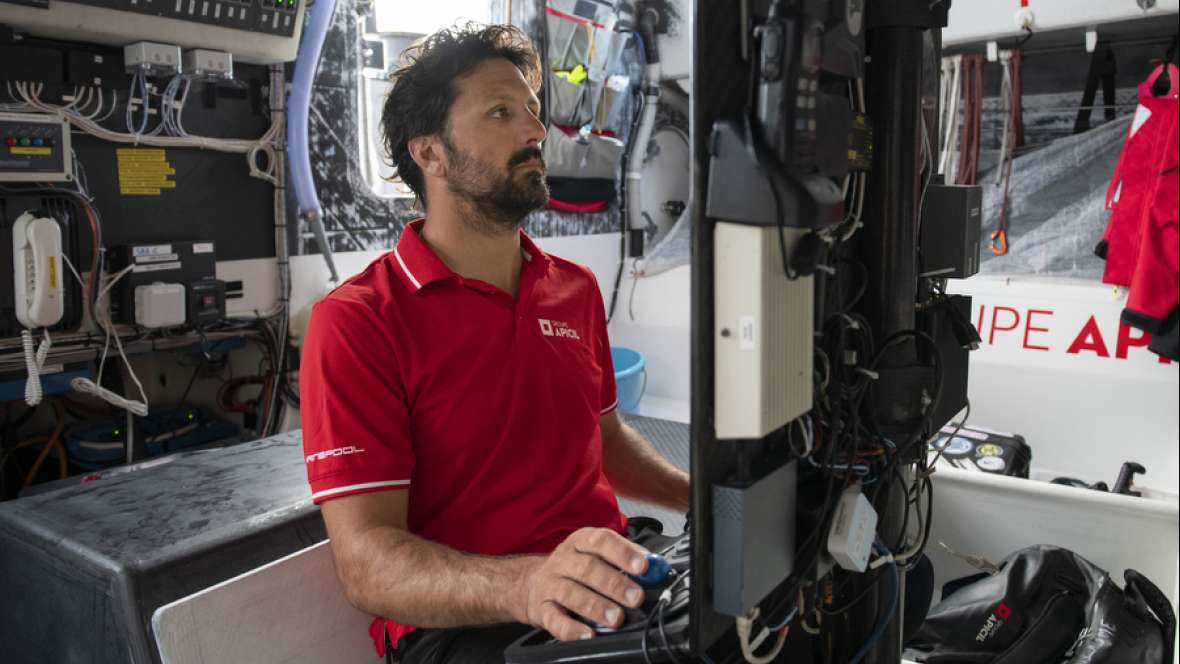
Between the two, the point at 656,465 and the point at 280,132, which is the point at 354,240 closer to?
the point at 280,132

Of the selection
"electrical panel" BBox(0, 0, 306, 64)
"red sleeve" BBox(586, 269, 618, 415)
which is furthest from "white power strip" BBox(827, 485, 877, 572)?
"electrical panel" BBox(0, 0, 306, 64)

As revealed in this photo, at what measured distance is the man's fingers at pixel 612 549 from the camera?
0.94 meters

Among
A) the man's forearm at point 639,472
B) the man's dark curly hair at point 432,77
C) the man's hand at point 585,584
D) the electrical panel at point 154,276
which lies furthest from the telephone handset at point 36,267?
the man's hand at point 585,584

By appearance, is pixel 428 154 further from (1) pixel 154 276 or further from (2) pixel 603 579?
(1) pixel 154 276

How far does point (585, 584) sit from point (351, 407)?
0.59m

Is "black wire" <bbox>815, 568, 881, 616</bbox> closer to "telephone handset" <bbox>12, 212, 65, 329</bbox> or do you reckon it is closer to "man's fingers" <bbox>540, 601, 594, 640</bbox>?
"man's fingers" <bbox>540, 601, 594, 640</bbox>

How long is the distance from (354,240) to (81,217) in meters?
1.05

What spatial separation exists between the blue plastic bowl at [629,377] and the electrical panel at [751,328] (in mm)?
3020

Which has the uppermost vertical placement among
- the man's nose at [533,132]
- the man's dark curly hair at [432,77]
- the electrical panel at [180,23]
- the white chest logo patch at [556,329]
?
the electrical panel at [180,23]

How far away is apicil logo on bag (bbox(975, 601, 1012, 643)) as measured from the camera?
2016 mm

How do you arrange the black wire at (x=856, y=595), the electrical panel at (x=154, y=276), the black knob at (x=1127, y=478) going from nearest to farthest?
the black wire at (x=856, y=595) → the electrical panel at (x=154, y=276) → the black knob at (x=1127, y=478)

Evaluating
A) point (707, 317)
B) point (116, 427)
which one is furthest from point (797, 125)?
point (116, 427)

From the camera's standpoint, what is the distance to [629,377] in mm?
3982

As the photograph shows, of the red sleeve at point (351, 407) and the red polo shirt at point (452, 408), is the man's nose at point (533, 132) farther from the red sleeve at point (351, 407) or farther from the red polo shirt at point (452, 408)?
the red sleeve at point (351, 407)
